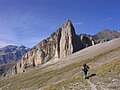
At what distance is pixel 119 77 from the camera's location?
36969 mm

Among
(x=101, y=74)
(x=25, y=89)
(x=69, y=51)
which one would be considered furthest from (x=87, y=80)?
(x=69, y=51)

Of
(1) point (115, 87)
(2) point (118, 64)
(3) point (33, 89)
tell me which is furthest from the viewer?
(3) point (33, 89)

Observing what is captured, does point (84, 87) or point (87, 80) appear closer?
point (84, 87)

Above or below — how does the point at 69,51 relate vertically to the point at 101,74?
above

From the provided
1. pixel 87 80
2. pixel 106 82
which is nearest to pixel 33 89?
pixel 87 80

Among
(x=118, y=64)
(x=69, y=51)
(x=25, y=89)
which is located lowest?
(x=25, y=89)

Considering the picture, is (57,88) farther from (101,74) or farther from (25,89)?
(25,89)

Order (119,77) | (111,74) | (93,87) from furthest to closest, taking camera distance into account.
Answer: (111,74)
(119,77)
(93,87)

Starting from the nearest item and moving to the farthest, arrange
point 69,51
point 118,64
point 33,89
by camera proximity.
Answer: point 118,64 → point 33,89 → point 69,51

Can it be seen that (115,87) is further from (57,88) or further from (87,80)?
(57,88)

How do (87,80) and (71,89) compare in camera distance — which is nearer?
(71,89)

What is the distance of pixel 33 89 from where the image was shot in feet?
192

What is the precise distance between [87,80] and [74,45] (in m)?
159

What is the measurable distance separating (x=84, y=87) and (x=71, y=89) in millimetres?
2289
